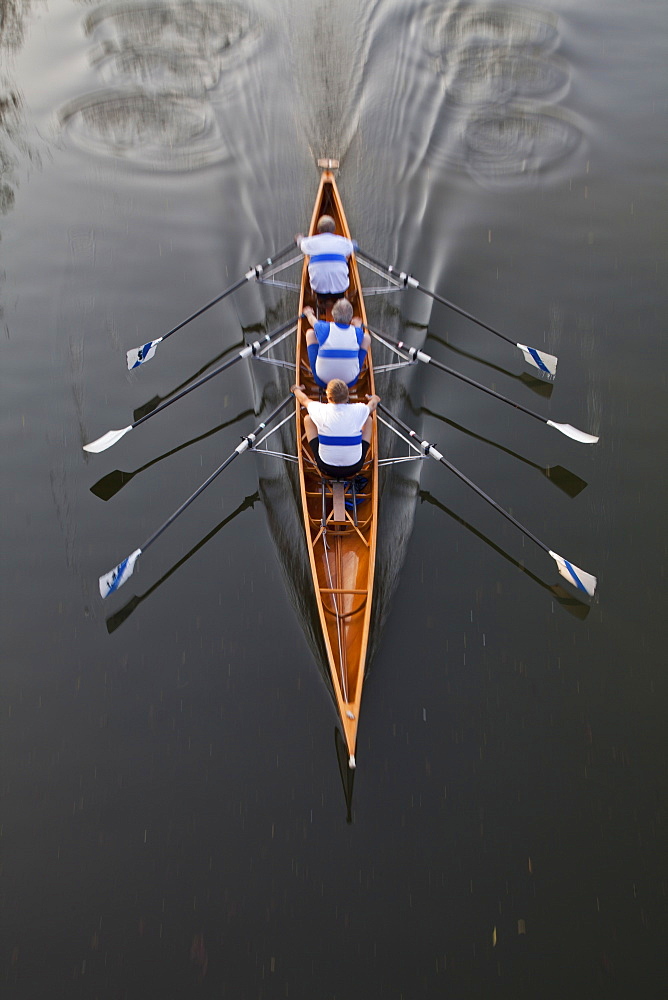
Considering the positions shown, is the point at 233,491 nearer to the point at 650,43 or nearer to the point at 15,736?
the point at 15,736

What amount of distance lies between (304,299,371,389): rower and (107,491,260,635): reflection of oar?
159 centimetres

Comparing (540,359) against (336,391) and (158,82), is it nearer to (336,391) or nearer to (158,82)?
(336,391)

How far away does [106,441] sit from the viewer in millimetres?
8977

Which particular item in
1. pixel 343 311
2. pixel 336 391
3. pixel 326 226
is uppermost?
pixel 326 226

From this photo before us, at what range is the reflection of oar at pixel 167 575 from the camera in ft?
→ 25.9

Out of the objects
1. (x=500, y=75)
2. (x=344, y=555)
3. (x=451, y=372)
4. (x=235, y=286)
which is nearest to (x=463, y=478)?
(x=451, y=372)

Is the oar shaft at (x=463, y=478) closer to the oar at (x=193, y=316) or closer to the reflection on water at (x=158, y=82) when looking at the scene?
the oar at (x=193, y=316)

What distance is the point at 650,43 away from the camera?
14.5m

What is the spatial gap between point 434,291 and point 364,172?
319 centimetres

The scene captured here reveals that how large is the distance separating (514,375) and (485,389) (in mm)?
877

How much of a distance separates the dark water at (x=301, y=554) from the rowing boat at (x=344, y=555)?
0.49 m

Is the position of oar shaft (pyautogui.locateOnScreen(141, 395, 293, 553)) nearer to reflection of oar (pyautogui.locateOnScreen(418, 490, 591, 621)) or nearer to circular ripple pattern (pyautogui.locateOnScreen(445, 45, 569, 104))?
reflection of oar (pyautogui.locateOnScreen(418, 490, 591, 621))

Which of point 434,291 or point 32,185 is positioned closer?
point 434,291

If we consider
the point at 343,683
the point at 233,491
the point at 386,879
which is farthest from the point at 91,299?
the point at 386,879
